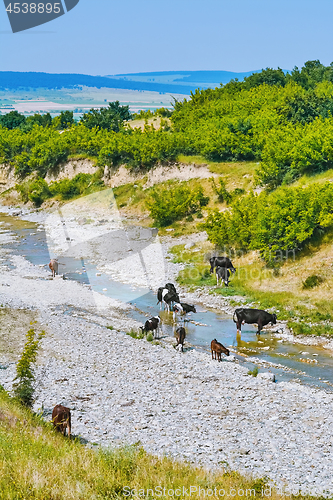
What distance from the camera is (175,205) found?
4619cm

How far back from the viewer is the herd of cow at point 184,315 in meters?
12.9

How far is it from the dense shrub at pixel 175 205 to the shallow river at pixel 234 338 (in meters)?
11.7

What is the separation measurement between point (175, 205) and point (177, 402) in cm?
3112

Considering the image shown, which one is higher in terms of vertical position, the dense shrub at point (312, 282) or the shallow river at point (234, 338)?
the dense shrub at point (312, 282)

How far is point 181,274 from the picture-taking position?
1276 inches

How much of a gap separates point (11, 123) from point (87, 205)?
1920 inches

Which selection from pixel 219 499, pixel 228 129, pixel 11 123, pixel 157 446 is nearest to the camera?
pixel 219 499

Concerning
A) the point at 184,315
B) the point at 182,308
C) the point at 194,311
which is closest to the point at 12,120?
the point at 184,315


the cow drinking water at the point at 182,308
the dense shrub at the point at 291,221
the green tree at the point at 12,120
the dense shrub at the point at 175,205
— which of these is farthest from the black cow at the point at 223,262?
the green tree at the point at 12,120

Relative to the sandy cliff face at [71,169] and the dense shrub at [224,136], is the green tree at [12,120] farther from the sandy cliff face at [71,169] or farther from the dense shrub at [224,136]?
the sandy cliff face at [71,169]

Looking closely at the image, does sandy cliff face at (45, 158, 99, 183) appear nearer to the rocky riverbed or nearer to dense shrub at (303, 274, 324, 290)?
dense shrub at (303, 274, 324, 290)

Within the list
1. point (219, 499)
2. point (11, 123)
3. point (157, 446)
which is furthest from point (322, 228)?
point (11, 123)

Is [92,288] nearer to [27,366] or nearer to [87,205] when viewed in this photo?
[27,366]

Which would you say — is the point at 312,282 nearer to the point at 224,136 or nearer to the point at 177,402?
the point at 177,402
